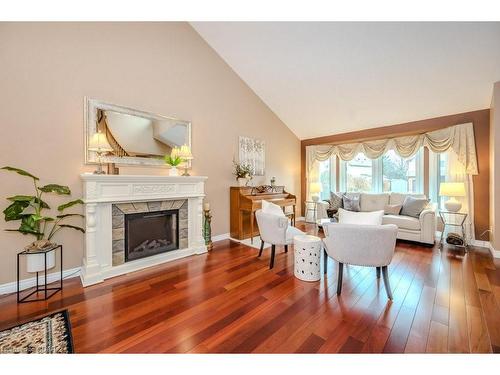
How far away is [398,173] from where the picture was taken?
4785 millimetres

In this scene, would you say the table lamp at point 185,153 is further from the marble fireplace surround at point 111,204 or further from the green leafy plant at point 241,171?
the green leafy plant at point 241,171

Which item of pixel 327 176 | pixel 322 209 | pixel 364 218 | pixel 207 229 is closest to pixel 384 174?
pixel 327 176

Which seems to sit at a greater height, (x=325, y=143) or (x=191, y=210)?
(x=325, y=143)

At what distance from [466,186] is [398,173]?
1.20 meters

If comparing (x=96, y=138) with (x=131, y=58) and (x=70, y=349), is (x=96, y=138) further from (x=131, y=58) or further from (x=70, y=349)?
(x=70, y=349)

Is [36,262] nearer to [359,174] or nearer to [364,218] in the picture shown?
[364,218]

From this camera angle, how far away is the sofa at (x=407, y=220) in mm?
3552

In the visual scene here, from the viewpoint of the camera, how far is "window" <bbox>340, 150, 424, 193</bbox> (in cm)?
455

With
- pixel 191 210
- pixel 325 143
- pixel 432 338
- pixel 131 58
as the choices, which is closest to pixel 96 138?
pixel 131 58

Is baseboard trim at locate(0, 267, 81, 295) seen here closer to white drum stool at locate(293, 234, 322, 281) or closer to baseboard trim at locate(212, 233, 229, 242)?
baseboard trim at locate(212, 233, 229, 242)

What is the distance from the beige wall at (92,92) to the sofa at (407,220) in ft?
9.98

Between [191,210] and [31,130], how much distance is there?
2018 mm

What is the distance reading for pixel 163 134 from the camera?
3234mm

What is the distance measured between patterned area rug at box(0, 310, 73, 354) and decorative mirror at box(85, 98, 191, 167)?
1.70m
